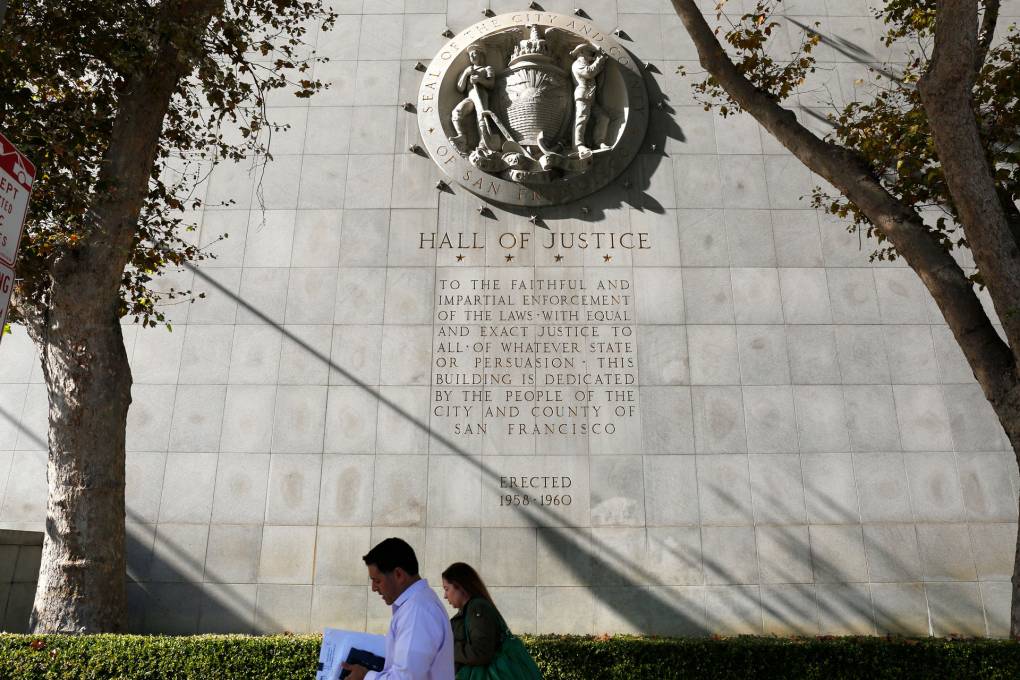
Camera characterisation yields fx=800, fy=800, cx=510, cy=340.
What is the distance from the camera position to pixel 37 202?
8.85 m

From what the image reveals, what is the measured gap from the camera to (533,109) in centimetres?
1389

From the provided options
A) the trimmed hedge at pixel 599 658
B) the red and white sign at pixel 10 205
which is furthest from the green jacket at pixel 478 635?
the red and white sign at pixel 10 205

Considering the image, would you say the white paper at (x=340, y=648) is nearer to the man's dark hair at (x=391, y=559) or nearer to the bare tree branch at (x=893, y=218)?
the man's dark hair at (x=391, y=559)

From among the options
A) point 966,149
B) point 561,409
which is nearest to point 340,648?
point 966,149

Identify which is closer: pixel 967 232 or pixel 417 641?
pixel 417 641

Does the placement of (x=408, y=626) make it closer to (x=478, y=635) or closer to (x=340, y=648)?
(x=340, y=648)

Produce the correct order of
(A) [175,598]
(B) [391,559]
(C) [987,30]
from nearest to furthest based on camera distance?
(B) [391,559], (C) [987,30], (A) [175,598]

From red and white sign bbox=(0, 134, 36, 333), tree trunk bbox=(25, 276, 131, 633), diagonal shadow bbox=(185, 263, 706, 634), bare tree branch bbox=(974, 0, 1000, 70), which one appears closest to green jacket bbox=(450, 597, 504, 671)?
red and white sign bbox=(0, 134, 36, 333)

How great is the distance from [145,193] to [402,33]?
7.48 metres

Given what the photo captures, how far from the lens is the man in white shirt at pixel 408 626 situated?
13.3ft

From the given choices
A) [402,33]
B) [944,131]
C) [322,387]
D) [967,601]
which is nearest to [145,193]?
[322,387]

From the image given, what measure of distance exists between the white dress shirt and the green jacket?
1.33 metres

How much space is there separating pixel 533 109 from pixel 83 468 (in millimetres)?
9148

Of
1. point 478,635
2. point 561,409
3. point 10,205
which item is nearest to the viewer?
point 10,205
